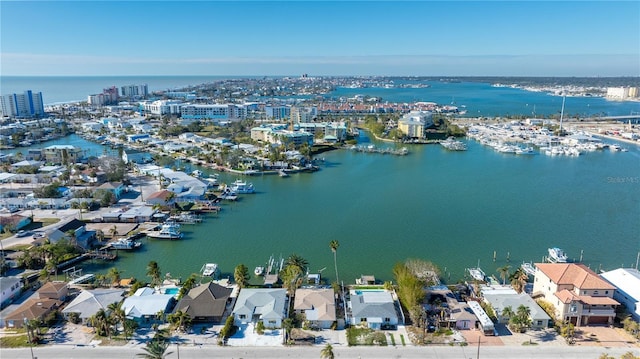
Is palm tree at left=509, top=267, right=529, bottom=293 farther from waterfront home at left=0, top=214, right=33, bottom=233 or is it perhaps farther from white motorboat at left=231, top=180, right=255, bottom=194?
waterfront home at left=0, top=214, right=33, bottom=233

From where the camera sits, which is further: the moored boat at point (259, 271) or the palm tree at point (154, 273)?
the moored boat at point (259, 271)

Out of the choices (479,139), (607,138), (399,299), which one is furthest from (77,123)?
(607,138)

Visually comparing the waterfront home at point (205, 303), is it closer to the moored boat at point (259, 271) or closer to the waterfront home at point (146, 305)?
the waterfront home at point (146, 305)

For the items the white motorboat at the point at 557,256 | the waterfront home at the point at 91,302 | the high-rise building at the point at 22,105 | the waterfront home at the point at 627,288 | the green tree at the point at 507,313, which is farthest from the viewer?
the high-rise building at the point at 22,105

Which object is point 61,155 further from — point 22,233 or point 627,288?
point 627,288

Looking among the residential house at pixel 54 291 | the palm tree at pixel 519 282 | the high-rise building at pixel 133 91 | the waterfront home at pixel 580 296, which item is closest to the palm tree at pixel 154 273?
the residential house at pixel 54 291

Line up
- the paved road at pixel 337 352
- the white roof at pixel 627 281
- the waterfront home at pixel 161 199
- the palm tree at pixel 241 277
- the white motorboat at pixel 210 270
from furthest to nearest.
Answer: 1. the waterfront home at pixel 161 199
2. the white motorboat at pixel 210 270
3. the palm tree at pixel 241 277
4. the white roof at pixel 627 281
5. the paved road at pixel 337 352
